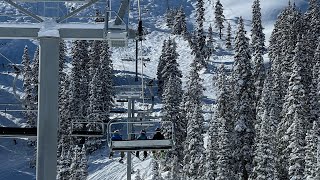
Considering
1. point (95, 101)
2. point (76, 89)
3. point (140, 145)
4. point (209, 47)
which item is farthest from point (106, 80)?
point (140, 145)

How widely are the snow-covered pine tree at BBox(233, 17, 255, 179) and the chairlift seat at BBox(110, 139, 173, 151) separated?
1966 inches

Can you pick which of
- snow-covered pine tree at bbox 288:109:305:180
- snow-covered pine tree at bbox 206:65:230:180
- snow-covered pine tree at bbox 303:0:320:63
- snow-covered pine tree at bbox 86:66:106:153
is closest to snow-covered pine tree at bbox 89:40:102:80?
snow-covered pine tree at bbox 86:66:106:153

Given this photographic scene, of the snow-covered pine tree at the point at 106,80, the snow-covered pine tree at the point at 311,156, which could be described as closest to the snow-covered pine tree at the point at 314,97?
the snow-covered pine tree at the point at 311,156

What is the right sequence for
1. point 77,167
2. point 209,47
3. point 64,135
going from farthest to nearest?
point 209,47 → point 64,135 → point 77,167

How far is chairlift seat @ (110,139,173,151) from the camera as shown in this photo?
52.1 ft

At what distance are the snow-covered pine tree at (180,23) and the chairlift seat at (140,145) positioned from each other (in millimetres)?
128319

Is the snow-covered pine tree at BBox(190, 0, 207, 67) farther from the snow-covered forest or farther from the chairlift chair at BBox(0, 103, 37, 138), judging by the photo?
the chairlift chair at BBox(0, 103, 37, 138)

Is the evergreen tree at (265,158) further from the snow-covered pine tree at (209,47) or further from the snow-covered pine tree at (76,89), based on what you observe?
the snow-covered pine tree at (209,47)

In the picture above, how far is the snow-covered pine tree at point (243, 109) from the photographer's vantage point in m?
67.4

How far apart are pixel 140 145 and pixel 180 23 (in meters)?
132

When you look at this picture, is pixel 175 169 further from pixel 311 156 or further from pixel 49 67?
pixel 49 67

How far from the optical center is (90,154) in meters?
93.8

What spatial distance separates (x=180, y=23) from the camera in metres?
147

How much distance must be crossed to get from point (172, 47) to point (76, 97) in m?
23.2
